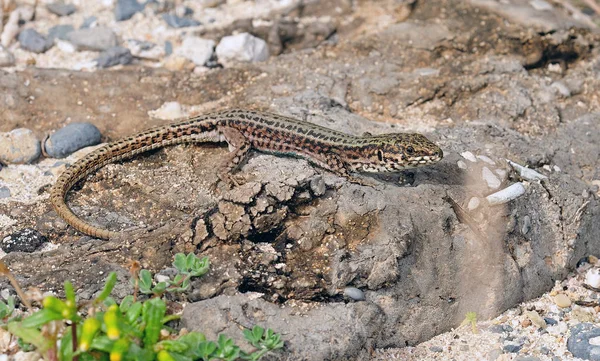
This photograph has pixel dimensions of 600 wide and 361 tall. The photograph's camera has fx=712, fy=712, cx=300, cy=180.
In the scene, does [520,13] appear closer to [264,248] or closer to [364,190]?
[364,190]

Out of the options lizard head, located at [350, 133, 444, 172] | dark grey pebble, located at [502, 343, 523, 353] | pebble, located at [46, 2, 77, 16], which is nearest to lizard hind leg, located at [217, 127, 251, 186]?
lizard head, located at [350, 133, 444, 172]

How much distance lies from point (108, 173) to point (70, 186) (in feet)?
1.21

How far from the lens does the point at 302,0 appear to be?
9758 mm

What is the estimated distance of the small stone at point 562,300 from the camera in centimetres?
629

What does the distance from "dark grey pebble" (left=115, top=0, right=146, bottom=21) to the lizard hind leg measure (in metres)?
3.58

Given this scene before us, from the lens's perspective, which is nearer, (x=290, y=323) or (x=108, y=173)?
(x=290, y=323)

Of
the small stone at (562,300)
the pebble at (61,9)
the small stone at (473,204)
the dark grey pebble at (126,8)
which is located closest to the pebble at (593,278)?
the small stone at (562,300)

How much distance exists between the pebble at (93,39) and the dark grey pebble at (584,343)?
6.29m

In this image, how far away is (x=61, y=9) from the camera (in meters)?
9.70

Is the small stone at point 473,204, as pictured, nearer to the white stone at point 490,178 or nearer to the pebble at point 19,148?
the white stone at point 490,178

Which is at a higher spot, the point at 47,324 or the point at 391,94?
the point at 47,324

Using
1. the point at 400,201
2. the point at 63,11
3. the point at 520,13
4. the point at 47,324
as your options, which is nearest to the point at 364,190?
the point at 400,201

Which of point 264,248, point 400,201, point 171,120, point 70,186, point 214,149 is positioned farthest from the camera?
point 171,120

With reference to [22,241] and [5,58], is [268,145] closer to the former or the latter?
[22,241]
